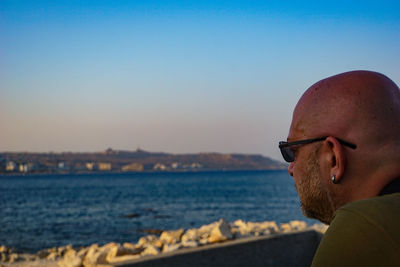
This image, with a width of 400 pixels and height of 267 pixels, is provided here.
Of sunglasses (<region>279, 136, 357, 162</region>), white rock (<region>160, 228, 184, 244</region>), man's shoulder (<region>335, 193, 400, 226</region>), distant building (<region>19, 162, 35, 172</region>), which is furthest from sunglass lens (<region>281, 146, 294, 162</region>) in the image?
distant building (<region>19, 162, 35, 172</region>)

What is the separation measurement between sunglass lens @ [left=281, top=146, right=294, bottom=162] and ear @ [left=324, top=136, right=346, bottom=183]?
0.14 metres

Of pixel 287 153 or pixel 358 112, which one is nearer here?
pixel 358 112

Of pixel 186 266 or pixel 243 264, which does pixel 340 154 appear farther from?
pixel 243 264

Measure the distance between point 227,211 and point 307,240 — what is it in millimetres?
40050

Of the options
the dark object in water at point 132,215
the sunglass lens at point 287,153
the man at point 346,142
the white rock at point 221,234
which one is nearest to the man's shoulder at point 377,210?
the man at point 346,142

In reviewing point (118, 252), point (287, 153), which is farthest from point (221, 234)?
point (287, 153)

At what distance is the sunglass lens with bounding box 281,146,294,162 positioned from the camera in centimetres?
119

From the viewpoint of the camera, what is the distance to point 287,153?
3.97 feet

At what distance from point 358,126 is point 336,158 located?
88 millimetres

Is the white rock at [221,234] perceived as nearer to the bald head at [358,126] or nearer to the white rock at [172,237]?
the white rock at [172,237]

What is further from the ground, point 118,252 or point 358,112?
point 358,112

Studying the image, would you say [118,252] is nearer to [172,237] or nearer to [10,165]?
[172,237]

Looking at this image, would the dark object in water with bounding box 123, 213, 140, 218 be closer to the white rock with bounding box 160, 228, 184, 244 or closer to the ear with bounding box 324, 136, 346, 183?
the white rock with bounding box 160, 228, 184, 244

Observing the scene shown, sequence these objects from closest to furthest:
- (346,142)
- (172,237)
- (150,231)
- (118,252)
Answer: (346,142), (118,252), (172,237), (150,231)
